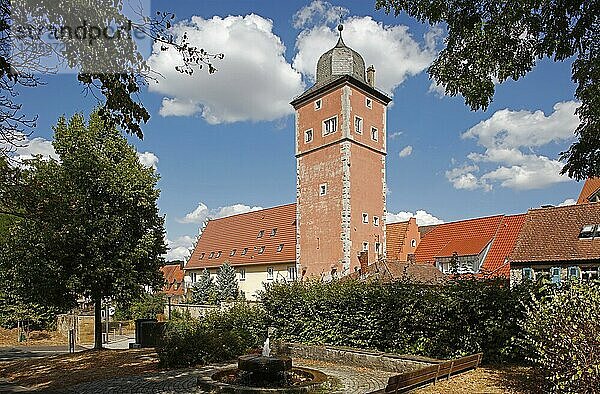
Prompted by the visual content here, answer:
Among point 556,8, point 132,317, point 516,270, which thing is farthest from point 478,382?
point 132,317

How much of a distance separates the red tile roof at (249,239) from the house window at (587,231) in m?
21.6

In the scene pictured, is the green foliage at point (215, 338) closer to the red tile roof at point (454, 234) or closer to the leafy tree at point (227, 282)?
the red tile roof at point (454, 234)

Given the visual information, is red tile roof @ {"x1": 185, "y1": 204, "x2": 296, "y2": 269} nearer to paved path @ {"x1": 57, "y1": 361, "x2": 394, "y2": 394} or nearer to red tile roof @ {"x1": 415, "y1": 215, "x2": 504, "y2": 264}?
red tile roof @ {"x1": 415, "y1": 215, "x2": 504, "y2": 264}

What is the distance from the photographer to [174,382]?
12.0m

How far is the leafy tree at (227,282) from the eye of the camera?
44781 mm

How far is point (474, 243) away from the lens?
40.4 m

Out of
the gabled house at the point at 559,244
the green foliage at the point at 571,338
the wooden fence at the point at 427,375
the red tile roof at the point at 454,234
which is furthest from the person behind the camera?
the red tile roof at the point at 454,234

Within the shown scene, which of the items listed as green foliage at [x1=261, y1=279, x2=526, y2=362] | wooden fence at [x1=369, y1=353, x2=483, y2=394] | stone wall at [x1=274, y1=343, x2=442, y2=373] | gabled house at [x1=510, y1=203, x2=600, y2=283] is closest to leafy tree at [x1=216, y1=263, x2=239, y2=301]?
gabled house at [x1=510, y1=203, x2=600, y2=283]

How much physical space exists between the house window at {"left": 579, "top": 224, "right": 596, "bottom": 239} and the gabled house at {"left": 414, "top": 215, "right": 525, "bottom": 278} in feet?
24.8

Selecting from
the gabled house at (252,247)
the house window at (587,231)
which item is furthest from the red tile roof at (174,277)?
the house window at (587,231)

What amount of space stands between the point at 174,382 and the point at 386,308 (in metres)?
6.38

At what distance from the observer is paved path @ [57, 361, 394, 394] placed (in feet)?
36.5

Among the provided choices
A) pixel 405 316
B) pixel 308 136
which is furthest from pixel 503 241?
pixel 405 316

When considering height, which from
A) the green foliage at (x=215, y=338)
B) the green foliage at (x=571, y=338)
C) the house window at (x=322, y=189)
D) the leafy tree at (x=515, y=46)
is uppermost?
the house window at (x=322, y=189)
